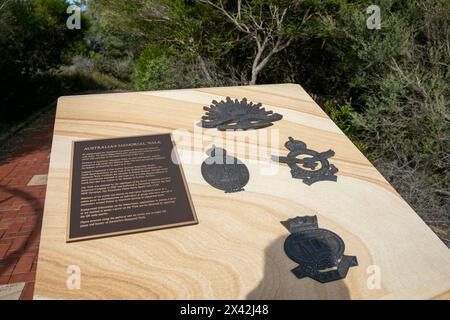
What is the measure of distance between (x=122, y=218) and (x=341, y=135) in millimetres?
1920

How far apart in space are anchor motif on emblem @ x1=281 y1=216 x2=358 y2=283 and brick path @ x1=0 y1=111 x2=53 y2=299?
2300 mm

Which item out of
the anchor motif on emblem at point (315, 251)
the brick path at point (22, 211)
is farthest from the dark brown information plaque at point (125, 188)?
the brick path at point (22, 211)

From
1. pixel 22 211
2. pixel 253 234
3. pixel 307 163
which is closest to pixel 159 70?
pixel 22 211

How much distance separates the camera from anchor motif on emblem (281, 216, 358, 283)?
6.73 ft

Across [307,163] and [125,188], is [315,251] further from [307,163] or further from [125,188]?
[125,188]

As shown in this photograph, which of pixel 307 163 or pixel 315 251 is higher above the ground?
pixel 307 163

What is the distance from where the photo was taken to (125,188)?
8.05ft

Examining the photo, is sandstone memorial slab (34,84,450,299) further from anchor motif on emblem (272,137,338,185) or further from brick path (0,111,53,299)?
brick path (0,111,53,299)

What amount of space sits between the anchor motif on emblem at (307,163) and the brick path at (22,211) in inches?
94.3

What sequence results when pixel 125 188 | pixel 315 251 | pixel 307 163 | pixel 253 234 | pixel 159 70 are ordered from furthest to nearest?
pixel 159 70
pixel 307 163
pixel 125 188
pixel 253 234
pixel 315 251

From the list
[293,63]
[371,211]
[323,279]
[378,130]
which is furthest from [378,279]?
[293,63]

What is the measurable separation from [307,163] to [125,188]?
1.33 m

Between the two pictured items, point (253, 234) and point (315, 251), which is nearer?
point (315, 251)

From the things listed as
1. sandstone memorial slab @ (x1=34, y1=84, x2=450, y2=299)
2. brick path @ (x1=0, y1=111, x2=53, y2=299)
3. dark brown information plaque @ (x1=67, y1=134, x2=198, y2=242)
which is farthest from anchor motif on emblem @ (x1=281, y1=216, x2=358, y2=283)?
brick path @ (x1=0, y1=111, x2=53, y2=299)
